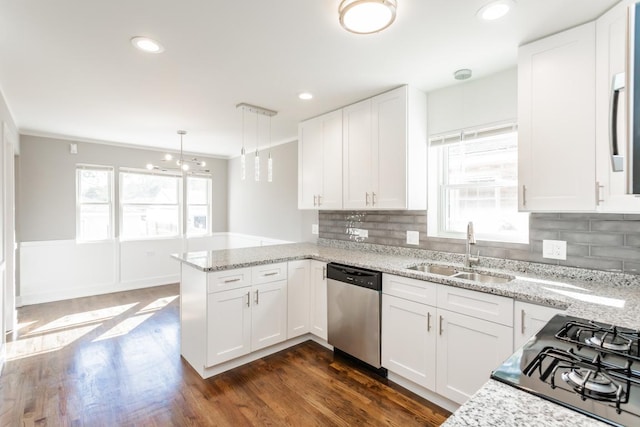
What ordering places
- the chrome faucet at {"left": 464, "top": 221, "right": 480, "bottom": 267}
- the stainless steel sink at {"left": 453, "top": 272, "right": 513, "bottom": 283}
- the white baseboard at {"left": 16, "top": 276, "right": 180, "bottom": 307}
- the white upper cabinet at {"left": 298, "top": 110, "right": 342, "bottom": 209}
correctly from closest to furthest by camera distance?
the stainless steel sink at {"left": 453, "top": 272, "right": 513, "bottom": 283}
the chrome faucet at {"left": 464, "top": 221, "right": 480, "bottom": 267}
the white upper cabinet at {"left": 298, "top": 110, "right": 342, "bottom": 209}
the white baseboard at {"left": 16, "top": 276, "right": 180, "bottom": 307}

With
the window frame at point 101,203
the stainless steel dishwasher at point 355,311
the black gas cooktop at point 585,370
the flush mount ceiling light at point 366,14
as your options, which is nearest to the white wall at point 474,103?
the flush mount ceiling light at point 366,14

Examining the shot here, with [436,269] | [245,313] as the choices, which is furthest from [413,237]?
[245,313]

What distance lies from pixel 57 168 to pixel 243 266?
3.94m

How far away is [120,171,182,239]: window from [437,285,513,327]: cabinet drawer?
16.9 feet

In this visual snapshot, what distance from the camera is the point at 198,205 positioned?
624 centimetres

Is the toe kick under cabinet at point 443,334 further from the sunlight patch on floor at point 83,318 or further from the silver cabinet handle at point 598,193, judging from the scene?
the sunlight patch on floor at point 83,318

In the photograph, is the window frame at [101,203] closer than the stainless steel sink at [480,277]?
No

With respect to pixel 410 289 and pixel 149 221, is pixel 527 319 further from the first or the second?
pixel 149 221

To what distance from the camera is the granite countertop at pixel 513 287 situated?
71cm

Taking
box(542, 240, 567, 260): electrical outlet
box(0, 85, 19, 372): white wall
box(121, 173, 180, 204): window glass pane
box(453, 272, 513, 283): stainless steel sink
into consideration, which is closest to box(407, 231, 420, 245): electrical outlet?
box(453, 272, 513, 283): stainless steel sink

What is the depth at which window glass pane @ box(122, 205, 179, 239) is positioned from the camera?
5383mm

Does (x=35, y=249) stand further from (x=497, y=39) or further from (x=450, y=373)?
(x=497, y=39)

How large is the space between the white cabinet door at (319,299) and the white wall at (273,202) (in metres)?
1.14

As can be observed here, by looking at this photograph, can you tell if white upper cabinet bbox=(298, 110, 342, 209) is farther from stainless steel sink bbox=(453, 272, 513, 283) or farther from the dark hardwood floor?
the dark hardwood floor
